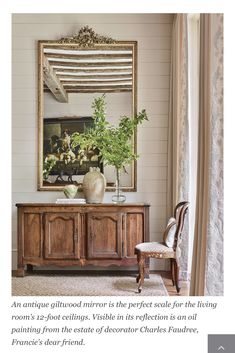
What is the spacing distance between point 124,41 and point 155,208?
1.32 metres

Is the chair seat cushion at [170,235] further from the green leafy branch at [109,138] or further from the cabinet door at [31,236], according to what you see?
the cabinet door at [31,236]

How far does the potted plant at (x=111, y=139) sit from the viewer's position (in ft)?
11.5

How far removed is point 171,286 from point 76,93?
1620mm

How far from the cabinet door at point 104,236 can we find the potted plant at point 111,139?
0.23 meters

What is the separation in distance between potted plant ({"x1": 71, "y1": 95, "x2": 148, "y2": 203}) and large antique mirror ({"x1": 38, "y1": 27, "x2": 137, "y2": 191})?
5cm

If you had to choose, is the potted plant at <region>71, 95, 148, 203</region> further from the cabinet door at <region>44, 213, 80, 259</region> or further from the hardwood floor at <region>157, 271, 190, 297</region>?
the hardwood floor at <region>157, 271, 190, 297</region>

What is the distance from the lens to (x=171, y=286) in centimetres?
309

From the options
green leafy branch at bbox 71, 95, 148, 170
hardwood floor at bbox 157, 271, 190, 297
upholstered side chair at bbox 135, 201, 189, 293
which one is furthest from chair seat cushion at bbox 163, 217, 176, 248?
green leafy branch at bbox 71, 95, 148, 170

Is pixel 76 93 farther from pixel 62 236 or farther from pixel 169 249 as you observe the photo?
pixel 169 249

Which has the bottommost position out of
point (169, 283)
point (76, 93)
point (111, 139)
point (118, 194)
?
point (169, 283)

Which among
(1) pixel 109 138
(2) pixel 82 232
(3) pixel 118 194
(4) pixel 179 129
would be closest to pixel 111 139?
(1) pixel 109 138

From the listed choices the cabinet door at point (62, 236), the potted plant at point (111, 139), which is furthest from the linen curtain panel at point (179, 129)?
the cabinet door at point (62, 236)
